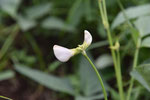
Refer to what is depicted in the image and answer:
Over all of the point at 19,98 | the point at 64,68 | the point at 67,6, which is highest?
the point at 67,6

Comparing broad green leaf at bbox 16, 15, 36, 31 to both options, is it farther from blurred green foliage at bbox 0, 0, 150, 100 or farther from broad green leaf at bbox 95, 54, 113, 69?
broad green leaf at bbox 95, 54, 113, 69

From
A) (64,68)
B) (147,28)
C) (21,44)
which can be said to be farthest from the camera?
(21,44)

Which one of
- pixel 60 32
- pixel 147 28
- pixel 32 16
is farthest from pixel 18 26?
pixel 147 28

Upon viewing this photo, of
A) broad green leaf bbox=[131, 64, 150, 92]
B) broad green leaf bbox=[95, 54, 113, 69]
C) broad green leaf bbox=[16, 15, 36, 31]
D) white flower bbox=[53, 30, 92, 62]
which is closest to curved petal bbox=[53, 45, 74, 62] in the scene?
white flower bbox=[53, 30, 92, 62]

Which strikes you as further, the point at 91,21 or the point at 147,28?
the point at 91,21

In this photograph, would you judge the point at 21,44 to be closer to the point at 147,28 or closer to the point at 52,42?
the point at 52,42

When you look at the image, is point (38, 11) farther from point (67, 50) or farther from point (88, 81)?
point (67, 50)

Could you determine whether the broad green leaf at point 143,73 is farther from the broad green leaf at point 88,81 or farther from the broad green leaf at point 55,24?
the broad green leaf at point 55,24
